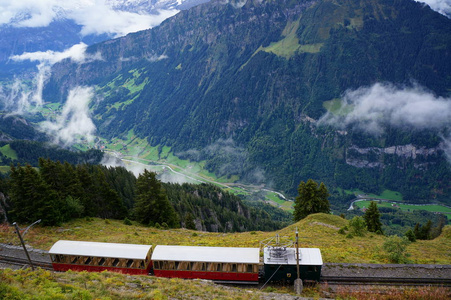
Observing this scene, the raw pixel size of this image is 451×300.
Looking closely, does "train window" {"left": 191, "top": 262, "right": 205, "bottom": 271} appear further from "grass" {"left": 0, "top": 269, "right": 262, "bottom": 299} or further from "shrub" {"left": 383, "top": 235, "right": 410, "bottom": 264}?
"shrub" {"left": 383, "top": 235, "right": 410, "bottom": 264}

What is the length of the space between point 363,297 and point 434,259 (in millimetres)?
23730

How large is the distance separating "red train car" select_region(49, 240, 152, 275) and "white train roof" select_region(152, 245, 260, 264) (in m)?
2.46

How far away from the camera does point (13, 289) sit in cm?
2442

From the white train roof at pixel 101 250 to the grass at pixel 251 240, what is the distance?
930 cm

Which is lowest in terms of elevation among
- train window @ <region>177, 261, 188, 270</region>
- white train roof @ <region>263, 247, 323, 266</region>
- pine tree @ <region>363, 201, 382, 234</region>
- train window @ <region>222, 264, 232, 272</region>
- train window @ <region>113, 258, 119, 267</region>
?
pine tree @ <region>363, 201, 382, 234</region>

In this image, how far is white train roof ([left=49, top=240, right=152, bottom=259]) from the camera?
1684 inches

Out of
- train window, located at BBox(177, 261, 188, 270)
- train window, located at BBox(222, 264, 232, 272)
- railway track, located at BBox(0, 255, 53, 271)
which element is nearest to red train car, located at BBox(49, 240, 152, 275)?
railway track, located at BBox(0, 255, 53, 271)

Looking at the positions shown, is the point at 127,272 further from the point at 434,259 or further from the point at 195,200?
the point at 195,200

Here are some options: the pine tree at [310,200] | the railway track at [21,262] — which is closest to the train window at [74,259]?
the railway track at [21,262]

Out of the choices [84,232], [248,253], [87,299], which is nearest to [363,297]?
[248,253]

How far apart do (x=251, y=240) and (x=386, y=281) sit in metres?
27.0

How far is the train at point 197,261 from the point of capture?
3919cm

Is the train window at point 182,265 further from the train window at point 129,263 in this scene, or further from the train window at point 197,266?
the train window at point 129,263

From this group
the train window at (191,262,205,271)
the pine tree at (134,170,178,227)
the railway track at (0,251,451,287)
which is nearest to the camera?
the railway track at (0,251,451,287)
